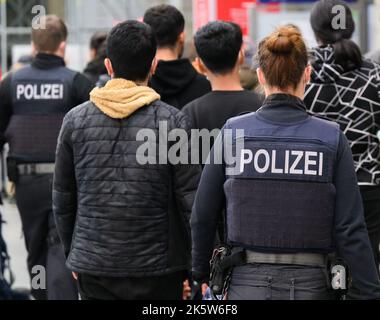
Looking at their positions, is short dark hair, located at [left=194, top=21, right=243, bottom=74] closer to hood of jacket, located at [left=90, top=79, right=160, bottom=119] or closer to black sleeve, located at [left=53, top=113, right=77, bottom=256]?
hood of jacket, located at [left=90, top=79, right=160, bottom=119]

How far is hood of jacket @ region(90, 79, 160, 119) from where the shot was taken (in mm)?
4254

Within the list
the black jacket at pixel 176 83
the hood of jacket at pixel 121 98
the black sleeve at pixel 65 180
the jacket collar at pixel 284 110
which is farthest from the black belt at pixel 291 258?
the black jacket at pixel 176 83

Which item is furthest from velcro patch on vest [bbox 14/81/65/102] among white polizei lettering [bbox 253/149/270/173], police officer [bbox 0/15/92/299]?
white polizei lettering [bbox 253/149/270/173]

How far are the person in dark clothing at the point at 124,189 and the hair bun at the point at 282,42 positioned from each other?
688mm

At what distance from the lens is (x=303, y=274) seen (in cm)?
364

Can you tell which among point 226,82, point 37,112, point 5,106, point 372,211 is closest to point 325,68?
point 226,82

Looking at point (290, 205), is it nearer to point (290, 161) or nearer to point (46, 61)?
point (290, 161)

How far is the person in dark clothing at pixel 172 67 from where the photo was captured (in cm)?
570

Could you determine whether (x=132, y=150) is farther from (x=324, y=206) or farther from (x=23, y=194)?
(x=23, y=194)

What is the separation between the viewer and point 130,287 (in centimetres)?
427

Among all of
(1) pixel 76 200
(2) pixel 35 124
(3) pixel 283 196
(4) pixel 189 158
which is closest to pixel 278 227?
(3) pixel 283 196

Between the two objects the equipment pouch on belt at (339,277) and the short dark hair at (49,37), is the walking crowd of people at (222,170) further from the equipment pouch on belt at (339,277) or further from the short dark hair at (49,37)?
the short dark hair at (49,37)

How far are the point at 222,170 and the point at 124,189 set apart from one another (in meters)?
0.60

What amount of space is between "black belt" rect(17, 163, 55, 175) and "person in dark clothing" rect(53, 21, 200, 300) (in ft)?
6.32
